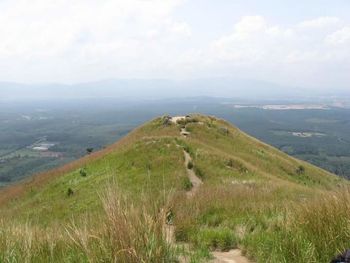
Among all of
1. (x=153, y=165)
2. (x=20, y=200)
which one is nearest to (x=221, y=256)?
(x=153, y=165)

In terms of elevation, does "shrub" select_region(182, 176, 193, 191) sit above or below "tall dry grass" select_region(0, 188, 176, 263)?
below

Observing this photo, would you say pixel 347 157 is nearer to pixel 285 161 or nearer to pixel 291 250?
pixel 285 161

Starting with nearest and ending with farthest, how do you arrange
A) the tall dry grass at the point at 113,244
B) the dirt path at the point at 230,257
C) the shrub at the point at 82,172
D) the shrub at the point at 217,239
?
the tall dry grass at the point at 113,244, the dirt path at the point at 230,257, the shrub at the point at 217,239, the shrub at the point at 82,172

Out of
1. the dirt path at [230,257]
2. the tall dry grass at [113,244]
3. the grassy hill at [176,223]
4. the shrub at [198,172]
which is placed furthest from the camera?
the shrub at [198,172]

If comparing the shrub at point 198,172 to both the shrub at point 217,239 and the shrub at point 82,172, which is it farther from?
the shrub at point 217,239

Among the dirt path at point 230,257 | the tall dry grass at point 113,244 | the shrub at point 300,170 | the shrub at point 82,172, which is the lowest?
the shrub at point 300,170

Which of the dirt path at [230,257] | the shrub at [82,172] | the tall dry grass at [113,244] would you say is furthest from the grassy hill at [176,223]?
the shrub at [82,172]

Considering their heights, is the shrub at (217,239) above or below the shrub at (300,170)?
above

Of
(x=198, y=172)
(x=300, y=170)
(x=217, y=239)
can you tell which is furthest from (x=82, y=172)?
(x=217, y=239)

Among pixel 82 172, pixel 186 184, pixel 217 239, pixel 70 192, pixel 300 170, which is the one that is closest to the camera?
pixel 217 239

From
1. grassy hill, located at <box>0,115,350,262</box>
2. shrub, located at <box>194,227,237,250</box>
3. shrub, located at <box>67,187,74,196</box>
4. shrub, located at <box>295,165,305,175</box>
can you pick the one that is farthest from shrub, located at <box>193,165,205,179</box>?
shrub, located at <box>194,227,237,250</box>

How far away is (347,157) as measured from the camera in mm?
181750

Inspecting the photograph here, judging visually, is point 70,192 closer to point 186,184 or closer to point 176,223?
point 186,184

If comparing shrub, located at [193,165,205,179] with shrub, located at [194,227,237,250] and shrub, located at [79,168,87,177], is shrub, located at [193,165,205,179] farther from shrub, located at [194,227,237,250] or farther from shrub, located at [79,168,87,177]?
shrub, located at [194,227,237,250]
